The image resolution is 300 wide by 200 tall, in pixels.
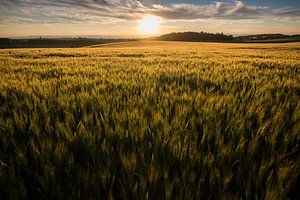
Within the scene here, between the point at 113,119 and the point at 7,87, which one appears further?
the point at 7,87

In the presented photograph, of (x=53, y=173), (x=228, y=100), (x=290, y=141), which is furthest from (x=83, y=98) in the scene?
(x=290, y=141)

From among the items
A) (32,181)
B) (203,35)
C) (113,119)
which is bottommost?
(32,181)

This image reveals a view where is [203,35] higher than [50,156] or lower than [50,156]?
higher

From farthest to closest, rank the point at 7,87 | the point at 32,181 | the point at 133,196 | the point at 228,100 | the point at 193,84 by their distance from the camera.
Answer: the point at 193,84 < the point at 7,87 < the point at 228,100 < the point at 32,181 < the point at 133,196

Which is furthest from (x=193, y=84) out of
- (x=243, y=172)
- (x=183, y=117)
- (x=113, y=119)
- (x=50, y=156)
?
(x=50, y=156)

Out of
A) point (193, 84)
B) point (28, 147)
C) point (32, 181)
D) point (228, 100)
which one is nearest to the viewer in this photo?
point (32, 181)

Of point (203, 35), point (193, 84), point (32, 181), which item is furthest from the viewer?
point (203, 35)

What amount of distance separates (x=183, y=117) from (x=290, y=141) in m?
0.75

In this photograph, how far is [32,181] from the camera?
105 cm

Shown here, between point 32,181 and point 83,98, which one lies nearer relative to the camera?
point 32,181

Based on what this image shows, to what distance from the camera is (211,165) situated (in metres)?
1.06

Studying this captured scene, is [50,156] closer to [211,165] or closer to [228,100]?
[211,165]

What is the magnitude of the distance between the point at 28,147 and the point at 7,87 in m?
2.09

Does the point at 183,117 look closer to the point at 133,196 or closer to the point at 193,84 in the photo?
the point at 133,196
